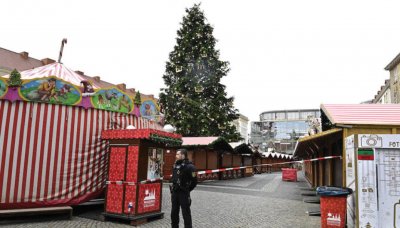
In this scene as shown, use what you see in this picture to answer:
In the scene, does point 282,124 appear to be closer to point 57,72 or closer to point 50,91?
point 57,72

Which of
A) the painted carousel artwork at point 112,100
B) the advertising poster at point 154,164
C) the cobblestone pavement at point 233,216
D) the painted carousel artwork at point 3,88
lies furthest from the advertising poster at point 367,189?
the painted carousel artwork at point 3,88

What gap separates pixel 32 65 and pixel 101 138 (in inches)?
1156

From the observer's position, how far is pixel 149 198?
342 inches

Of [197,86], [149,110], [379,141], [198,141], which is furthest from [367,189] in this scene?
[197,86]

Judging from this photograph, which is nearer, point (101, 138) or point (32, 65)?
point (101, 138)

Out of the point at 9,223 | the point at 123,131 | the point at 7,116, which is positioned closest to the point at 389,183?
the point at 123,131

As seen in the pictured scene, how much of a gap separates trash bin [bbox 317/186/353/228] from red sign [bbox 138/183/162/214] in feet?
14.6

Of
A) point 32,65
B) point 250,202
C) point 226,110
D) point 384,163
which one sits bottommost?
point 250,202

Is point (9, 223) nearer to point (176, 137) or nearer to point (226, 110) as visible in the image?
point (176, 137)

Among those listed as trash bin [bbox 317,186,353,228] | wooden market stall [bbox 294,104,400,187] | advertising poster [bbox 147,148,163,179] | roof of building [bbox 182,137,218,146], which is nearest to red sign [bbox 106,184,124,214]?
advertising poster [bbox 147,148,163,179]

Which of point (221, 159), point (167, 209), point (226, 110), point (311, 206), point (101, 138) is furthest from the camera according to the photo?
point (226, 110)

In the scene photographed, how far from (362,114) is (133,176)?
7.27m

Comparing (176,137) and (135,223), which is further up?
(176,137)

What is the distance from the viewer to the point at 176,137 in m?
9.95
